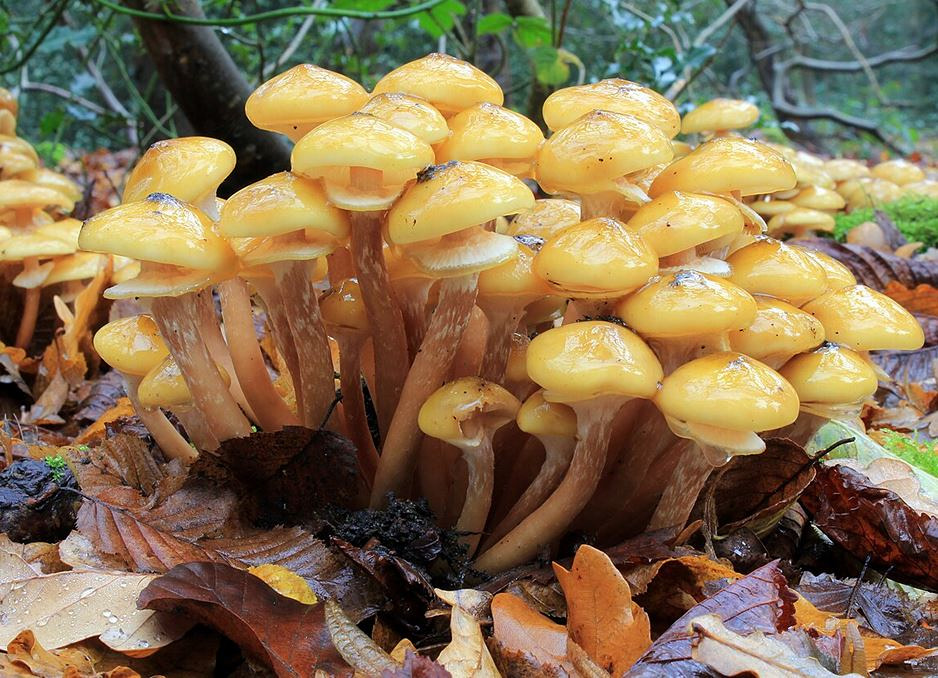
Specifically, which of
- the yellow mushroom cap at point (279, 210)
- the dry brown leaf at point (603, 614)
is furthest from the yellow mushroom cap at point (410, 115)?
the dry brown leaf at point (603, 614)

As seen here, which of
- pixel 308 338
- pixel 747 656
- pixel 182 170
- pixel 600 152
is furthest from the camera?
pixel 308 338

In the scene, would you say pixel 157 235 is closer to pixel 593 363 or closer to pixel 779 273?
pixel 593 363

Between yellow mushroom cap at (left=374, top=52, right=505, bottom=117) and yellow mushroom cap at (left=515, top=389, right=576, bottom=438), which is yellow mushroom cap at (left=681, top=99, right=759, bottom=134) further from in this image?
yellow mushroom cap at (left=515, top=389, right=576, bottom=438)

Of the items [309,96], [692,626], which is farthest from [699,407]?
[309,96]

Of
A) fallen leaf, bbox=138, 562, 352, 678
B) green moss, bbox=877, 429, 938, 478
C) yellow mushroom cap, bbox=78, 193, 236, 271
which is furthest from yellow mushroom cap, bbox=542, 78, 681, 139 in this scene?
green moss, bbox=877, 429, 938, 478

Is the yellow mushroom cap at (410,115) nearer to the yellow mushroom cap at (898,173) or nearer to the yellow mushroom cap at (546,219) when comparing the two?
the yellow mushroom cap at (546,219)

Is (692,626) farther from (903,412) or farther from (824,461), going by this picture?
(903,412)

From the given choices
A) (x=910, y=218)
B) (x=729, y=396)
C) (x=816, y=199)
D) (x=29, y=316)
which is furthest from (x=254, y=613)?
(x=910, y=218)
